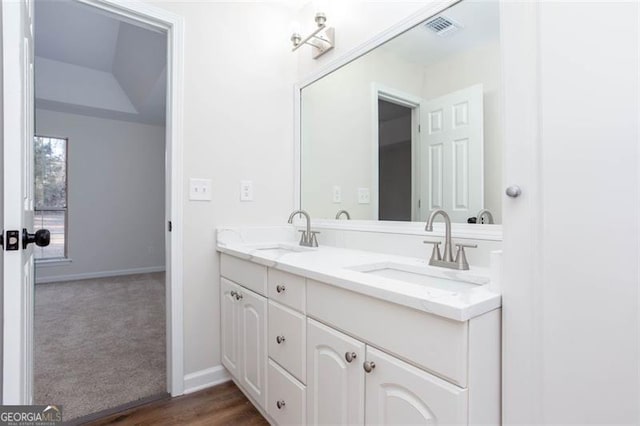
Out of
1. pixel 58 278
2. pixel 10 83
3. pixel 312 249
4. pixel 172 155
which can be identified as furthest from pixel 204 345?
pixel 58 278

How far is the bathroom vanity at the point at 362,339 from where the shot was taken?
0.75 m

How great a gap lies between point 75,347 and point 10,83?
220cm

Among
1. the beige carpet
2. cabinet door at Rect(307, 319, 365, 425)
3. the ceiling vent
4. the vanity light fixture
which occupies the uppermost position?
the vanity light fixture

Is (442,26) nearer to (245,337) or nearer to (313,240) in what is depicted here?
(313,240)

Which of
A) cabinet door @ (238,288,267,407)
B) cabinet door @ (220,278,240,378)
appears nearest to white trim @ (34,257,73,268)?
cabinet door @ (220,278,240,378)

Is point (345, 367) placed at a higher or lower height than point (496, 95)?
lower

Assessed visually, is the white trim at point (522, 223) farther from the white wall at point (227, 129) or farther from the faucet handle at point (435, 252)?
the white wall at point (227, 129)

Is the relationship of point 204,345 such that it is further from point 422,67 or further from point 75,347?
point 422,67

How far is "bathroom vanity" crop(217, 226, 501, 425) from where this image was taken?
0.75 m

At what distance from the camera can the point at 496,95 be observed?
119cm

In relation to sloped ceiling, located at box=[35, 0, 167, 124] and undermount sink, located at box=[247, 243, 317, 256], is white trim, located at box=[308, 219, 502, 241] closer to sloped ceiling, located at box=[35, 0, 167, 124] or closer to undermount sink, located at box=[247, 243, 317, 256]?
undermount sink, located at box=[247, 243, 317, 256]

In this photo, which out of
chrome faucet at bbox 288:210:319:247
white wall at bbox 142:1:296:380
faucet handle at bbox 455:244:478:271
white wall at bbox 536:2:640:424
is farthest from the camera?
chrome faucet at bbox 288:210:319:247

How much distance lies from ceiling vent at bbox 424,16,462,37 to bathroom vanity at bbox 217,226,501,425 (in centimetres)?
97

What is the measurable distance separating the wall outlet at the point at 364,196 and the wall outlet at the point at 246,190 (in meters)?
0.68
